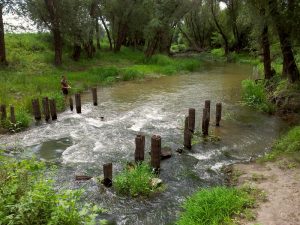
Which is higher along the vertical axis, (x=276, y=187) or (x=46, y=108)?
(x=46, y=108)

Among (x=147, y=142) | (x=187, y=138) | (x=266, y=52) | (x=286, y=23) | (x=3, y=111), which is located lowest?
(x=147, y=142)

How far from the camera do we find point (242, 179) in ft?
36.8

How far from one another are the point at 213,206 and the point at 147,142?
669 cm

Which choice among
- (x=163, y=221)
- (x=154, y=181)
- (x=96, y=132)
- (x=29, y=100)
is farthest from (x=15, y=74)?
(x=163, y=221)

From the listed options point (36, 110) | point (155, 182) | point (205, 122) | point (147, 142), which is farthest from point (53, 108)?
point (155, 182)

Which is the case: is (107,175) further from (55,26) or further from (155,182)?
(55,26)

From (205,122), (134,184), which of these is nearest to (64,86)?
(205,122)

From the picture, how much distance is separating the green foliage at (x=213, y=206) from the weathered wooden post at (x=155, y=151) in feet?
7.44

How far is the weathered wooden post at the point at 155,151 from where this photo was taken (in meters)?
11.3

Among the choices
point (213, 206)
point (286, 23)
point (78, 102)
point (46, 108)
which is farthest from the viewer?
point (78, 102)

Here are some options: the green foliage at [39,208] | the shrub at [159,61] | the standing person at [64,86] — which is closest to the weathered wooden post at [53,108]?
the standing person at [64,86]

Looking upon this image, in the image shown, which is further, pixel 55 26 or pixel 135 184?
pixel 55 26

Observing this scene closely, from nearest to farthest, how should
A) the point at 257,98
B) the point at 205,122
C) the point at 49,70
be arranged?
the point at 205,122 < the point at 257,98 < the point at 49,70

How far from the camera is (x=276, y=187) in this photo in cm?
1028
